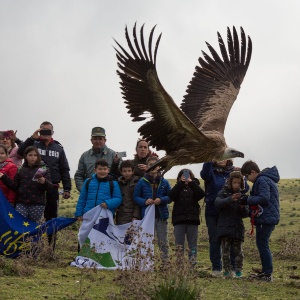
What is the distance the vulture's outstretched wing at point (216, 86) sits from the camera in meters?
12.5

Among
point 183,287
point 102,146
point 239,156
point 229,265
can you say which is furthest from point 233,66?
point 183,287

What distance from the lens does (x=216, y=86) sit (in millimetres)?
13172

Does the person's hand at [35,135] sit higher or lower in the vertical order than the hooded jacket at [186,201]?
higher

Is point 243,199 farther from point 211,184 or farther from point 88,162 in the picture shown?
point 88,162

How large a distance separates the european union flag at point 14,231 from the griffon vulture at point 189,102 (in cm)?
211

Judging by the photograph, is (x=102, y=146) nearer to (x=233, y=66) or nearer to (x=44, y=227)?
(x=44, y=227)

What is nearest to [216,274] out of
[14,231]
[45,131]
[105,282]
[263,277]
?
[263,277]

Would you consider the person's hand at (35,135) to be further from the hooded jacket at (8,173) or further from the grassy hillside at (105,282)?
the grassy hillside at (105,282)

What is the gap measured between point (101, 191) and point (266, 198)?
2658mm

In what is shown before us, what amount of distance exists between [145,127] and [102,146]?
1.20 metres

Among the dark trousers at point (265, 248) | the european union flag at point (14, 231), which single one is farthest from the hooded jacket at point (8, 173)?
the dark trousers at point (265, 248)

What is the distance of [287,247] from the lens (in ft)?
43.3

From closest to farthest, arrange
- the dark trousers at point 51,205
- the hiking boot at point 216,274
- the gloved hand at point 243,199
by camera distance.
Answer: the gloved hand at point 243,199 < the hiking boot at point 216,274 < the dark trousers at point 51,205

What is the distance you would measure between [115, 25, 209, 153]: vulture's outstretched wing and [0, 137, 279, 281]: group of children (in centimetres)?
52
